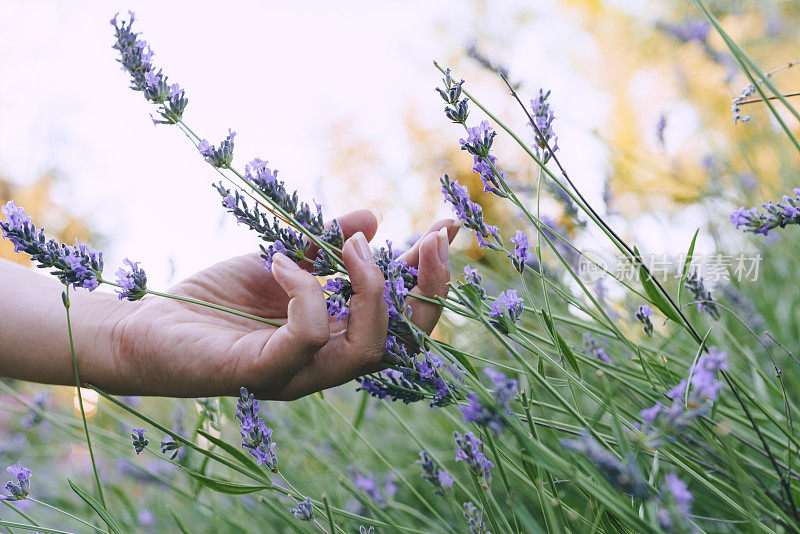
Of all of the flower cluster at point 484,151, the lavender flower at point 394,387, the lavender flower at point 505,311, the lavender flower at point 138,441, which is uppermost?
the flower cluster at point 484,151

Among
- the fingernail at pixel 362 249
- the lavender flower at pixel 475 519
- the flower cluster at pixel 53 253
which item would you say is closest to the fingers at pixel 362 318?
the fingernail at pixel 362 249

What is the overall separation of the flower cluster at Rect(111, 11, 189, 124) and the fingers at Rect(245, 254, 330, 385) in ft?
0.78

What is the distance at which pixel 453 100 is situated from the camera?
794 mm

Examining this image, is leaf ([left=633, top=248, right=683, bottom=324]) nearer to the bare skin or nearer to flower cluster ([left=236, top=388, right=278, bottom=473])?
the bare skin

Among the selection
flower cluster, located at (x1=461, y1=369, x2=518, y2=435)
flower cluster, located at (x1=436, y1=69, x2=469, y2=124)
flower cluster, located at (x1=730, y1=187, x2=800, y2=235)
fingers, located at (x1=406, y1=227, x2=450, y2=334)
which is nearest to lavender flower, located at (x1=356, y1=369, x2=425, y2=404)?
fingers, located at (x1=406, y1=227, x2=450, y2=334)

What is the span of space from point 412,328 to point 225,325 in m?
0.45

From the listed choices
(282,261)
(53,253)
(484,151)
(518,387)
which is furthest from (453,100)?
(53,253)

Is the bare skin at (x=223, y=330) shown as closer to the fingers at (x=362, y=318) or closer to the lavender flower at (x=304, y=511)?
the fingers at (x=362, y=318)

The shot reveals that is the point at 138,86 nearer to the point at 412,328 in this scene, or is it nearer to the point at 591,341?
the point at 412,328

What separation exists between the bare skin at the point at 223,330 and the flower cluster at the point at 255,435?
0.07m

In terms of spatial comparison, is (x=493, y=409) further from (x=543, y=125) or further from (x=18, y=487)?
(x=18, y=487)

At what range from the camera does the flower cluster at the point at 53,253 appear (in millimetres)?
748

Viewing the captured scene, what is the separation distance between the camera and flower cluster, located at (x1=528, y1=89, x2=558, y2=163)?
82 cm

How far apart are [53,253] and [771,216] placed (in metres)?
0.87
